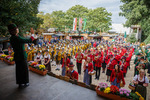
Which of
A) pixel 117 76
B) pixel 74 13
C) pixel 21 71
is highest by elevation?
pixel 74 13

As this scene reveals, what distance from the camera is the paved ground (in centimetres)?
246

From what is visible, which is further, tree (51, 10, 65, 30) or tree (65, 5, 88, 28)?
tree (51, 10, 65, 30)

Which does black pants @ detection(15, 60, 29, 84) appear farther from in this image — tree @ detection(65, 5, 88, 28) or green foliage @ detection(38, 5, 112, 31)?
tree @ detection(65, 5, 88, 28)

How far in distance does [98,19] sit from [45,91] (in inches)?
1353

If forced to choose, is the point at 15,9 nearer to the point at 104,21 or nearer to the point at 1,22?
the point at 1,22

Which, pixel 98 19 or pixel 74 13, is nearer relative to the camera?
pixel 98 19

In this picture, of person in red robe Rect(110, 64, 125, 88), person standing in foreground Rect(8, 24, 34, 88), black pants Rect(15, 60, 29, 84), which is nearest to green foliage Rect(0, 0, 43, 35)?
person standing in foreground Rect(8, 24, 34, 88)

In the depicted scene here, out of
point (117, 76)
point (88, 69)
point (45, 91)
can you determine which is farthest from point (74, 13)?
point (45, 91)

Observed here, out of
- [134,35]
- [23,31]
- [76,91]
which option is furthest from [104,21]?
[76,91]

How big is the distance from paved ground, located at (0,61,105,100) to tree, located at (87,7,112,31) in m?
32.4

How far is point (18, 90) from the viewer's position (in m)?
2.76

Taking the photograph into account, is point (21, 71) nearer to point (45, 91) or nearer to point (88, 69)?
point (45, 91)

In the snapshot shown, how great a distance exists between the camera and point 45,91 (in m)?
2.71

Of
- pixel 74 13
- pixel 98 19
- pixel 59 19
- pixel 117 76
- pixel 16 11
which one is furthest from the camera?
pixel 59 19
